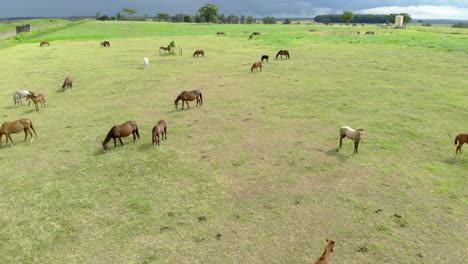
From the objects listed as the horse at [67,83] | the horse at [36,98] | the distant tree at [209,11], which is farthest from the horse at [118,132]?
the distant tree at [209,11]

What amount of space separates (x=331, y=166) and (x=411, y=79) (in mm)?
18480

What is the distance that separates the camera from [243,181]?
1008cm

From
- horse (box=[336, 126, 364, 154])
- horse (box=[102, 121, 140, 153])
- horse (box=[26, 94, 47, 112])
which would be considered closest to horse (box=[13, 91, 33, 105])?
horse (box=[26, 94, 47, 112])

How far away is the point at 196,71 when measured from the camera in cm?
3006

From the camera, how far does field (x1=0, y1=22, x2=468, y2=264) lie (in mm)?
7258

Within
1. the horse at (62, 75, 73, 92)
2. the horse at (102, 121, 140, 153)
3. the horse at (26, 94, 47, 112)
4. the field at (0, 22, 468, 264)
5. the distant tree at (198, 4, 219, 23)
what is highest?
the distant tree at (198, 4, 219, 23)

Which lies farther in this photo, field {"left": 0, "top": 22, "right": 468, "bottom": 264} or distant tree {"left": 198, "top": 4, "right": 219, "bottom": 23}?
distant tree {"left": 198, "top": 4, "right": 219, "bottom": 23}

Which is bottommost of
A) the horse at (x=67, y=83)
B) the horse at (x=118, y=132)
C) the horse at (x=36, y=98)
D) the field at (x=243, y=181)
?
the field at (x=243, y=181)

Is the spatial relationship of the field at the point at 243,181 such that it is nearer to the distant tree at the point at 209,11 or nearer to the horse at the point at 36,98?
the horse at the point at 36,98

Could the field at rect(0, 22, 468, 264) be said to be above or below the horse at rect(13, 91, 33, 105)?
below

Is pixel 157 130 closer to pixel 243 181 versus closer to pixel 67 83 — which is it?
pixel 243 181

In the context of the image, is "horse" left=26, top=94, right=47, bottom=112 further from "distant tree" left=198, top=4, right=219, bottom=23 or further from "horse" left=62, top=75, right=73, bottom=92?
"distant tree" left=198, top=4, right=219, bottom=23

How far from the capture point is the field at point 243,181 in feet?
23.8

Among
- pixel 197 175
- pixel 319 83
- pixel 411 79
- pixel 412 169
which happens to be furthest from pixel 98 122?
pixel 411 79
